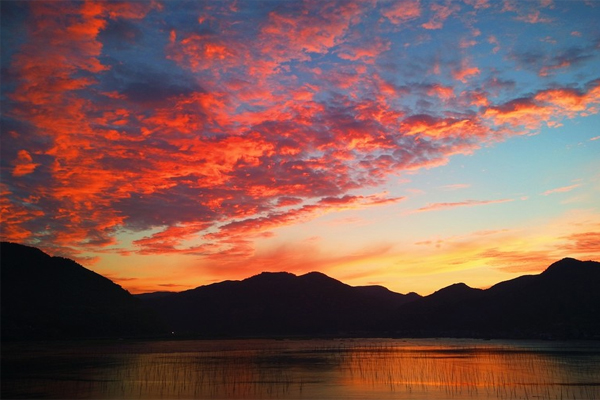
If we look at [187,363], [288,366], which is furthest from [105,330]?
[288,366]

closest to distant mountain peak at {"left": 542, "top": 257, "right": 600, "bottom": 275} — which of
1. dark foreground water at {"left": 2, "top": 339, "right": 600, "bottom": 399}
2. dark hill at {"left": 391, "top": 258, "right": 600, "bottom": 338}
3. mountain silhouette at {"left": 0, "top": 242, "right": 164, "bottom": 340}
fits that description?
dark hill at {"left": 391, "top": 258, "right": 600, "bottom": 338}

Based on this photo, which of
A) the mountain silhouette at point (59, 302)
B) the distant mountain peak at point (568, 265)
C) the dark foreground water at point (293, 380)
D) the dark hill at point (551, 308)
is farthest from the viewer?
the distant mountain peak at point (568, 265)

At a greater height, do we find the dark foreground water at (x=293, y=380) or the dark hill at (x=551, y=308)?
the dark hill at (x=551, y=308)

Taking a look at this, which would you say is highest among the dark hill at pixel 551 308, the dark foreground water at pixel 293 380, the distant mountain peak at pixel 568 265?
the distant mountain peak at pixel 568 265

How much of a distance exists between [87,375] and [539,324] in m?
153

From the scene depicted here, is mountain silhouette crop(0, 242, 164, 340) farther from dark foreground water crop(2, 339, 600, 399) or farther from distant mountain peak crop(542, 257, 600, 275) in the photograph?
distant mountain peak crop(542, 257, 600, 275)

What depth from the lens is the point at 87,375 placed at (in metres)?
50.1

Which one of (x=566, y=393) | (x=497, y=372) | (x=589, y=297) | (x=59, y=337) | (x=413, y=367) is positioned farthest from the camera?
(x=589, y=297)

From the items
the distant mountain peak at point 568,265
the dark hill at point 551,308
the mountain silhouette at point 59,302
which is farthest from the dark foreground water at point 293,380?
the distant mountain peak at point 568,265

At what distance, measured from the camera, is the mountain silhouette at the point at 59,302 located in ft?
405

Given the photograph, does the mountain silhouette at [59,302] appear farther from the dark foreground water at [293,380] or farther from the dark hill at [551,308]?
the dark hill at [551,308]

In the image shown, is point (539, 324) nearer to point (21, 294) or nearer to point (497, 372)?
point (497, 372)

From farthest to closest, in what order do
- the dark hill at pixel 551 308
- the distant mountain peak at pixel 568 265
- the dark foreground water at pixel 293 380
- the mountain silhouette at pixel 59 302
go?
the distant mountain peak at pixel 568 265 < the dark hill at pixel 551 308 < the mountain silhouette at pixel 59 302 < the dark foreground water at pixel 293 380

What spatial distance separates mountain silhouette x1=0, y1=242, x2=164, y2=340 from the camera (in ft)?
405
